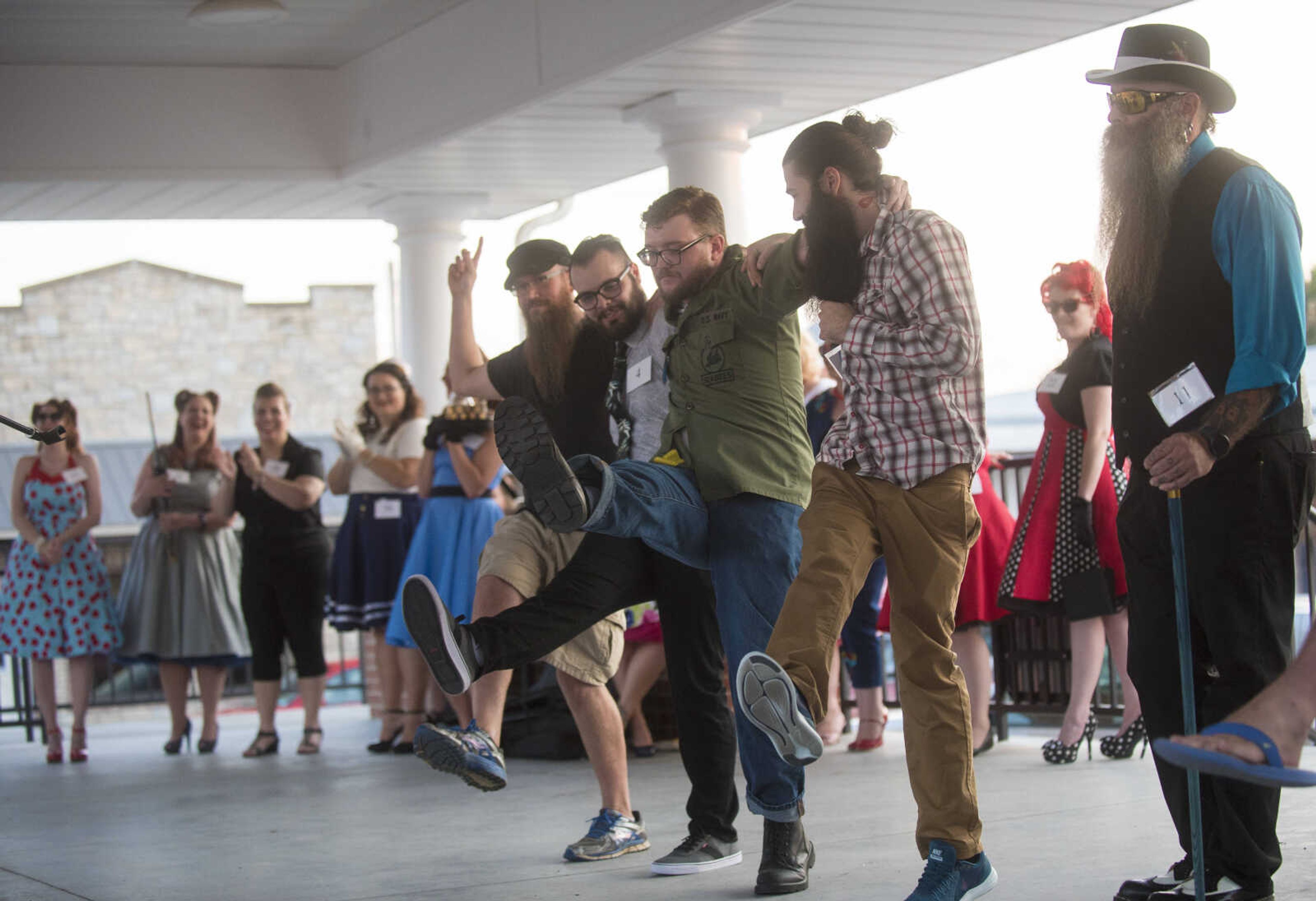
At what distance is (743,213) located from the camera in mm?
7195

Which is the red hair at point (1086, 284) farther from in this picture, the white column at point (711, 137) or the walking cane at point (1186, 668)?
the walking cane at point (1186, 668)

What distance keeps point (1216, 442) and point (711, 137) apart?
185 inches

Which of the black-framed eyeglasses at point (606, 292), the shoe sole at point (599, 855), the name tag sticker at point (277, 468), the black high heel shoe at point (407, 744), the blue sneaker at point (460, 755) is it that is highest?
the black-framed eyeglasses at point (606, 292)

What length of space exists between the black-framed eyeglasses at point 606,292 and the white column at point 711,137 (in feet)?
10.6

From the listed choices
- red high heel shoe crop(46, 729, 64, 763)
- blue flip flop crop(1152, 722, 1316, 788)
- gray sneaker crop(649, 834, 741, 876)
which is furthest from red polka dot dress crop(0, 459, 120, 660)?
blue flip flop crop(1152, 722, 1316, 788)

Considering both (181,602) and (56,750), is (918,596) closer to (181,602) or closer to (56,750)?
(181,602)

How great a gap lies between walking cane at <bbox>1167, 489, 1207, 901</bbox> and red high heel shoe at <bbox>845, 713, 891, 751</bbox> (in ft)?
10.8

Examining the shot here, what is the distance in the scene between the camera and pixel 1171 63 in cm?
292

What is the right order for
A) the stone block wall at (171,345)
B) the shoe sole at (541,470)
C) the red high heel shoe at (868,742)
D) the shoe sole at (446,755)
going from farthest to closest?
the stone block wall at (171,345) → the red high heel shoe at (868,742) → the shoe sole at (446,755) → the shoe sole at (541,470)

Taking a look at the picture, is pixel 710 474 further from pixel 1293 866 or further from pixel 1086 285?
pixel 1086 285

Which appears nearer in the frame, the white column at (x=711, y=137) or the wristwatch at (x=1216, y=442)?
the wristwatch at (x=1216, y=442)

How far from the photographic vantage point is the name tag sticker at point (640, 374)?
12.4 feet

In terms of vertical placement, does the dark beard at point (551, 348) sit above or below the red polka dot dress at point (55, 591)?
above

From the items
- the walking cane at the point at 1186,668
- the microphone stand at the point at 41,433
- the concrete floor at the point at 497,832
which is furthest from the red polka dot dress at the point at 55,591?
the walking cane at the point at 1186,668
